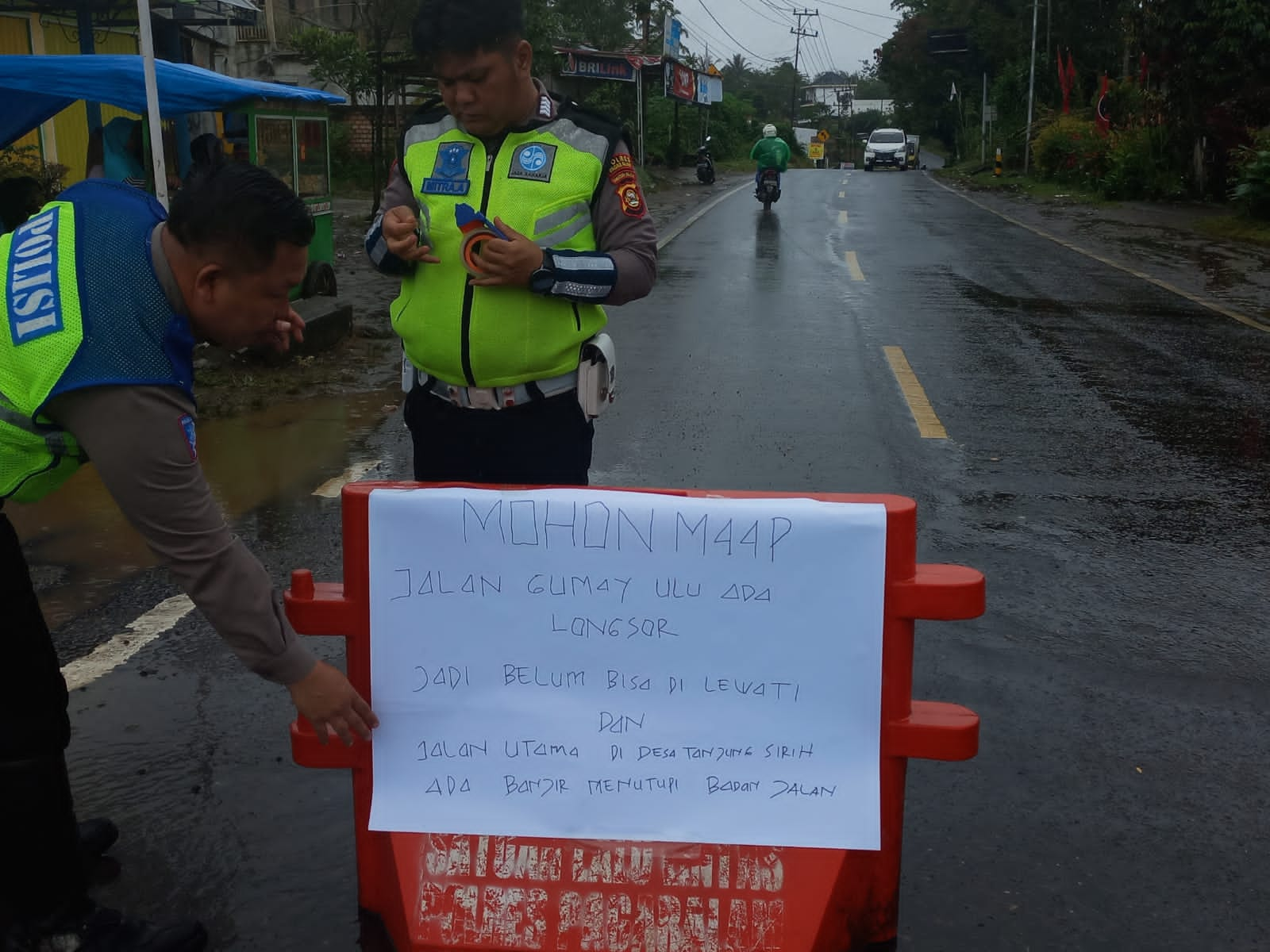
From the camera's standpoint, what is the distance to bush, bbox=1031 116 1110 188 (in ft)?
93.2

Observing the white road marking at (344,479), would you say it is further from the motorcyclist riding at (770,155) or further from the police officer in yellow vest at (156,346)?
the motorcyclist riding at (770,155)

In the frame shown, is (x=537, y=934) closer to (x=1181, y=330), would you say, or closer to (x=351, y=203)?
(x=1181, y=330)

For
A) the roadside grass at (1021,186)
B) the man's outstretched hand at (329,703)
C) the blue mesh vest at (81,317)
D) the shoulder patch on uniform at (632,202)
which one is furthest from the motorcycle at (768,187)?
the blue mesh vest at (81,317)

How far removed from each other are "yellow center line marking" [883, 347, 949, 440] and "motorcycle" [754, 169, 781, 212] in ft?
47.3

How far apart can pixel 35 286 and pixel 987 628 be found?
3284mm

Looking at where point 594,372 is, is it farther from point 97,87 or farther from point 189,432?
point 97,87

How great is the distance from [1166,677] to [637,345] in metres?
6.39

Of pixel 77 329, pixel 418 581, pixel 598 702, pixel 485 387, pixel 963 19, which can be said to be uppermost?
pixel 963 19

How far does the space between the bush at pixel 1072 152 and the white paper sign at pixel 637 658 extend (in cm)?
2698

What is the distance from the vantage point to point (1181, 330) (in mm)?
10422

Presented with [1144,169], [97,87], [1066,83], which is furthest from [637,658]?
[1066,83]

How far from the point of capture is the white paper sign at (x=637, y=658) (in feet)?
7.43

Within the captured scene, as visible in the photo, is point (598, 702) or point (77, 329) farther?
point (598, 702)

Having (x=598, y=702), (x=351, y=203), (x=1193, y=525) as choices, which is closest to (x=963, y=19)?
(x=351, y=203)
